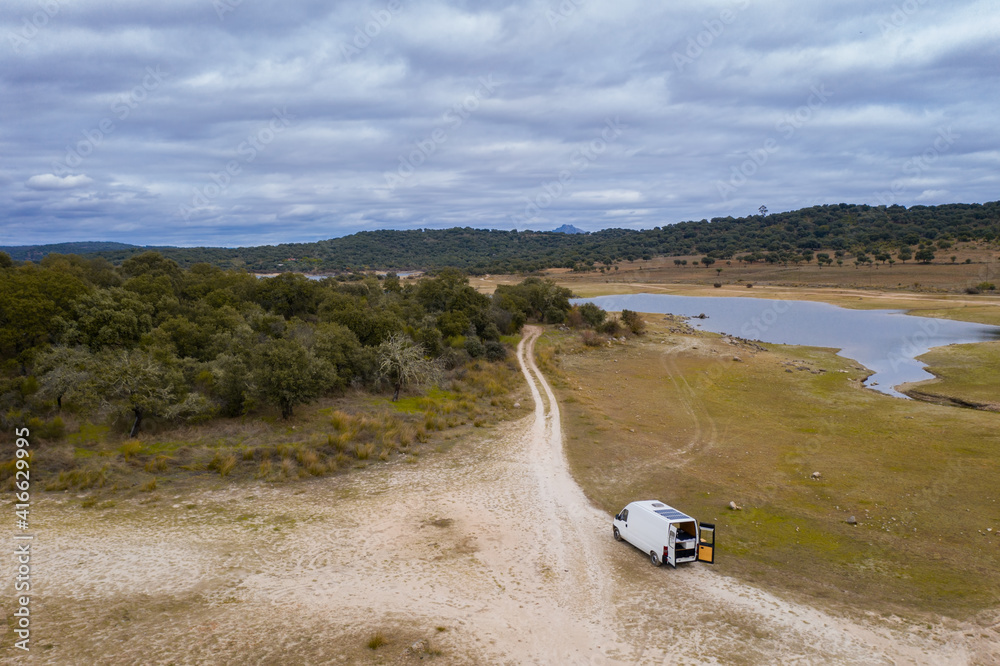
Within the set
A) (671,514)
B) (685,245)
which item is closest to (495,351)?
(671,514)

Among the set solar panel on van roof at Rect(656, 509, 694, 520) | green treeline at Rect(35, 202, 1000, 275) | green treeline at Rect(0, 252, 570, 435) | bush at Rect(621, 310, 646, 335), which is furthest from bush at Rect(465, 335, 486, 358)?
green treeline at Rect(35, 202, 1000, 275)

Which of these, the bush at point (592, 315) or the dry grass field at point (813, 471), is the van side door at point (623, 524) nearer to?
the dry grass field at point (813, 471)

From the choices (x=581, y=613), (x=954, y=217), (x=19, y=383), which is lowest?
(x=581, y=613)

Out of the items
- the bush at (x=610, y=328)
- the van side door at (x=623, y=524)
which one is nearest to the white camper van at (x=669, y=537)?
the van side door at (x=623, y=524)

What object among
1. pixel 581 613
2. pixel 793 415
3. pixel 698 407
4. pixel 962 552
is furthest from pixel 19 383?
pixel 793 415

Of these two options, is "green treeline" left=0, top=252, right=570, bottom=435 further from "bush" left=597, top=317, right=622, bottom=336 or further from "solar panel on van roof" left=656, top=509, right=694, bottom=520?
"solar panel on van roof" left=656, top=509, right=694, bottom=520

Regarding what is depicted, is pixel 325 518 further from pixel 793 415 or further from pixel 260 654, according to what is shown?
pixel 793 415
